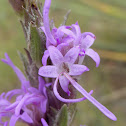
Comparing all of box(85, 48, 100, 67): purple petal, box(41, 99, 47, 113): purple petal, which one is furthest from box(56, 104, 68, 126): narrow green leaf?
box(85, 48, 100, 67): purple petal

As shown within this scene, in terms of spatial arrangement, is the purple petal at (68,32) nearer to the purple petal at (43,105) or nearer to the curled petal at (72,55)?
the curled petal at (72,55)

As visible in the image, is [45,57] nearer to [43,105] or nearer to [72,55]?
[72,55]

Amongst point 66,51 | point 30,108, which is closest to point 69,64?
point 66,51

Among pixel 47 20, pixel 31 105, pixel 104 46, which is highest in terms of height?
pixel 47 20

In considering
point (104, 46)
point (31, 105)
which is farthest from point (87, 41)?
point (104, 46)

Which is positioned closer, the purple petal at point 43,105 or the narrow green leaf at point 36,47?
the narrow green leaf at point 36,47

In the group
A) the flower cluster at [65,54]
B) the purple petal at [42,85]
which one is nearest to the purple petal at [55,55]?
the flower cluster at [65,54]

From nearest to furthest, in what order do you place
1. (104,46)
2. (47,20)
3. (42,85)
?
(47,20), (42,85), (104,46)

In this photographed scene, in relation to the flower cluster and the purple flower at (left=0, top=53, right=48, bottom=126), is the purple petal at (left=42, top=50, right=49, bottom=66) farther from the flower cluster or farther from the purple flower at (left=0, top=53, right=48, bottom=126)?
the purple flower at (left=0, top=53, right=48, bottom=126)
